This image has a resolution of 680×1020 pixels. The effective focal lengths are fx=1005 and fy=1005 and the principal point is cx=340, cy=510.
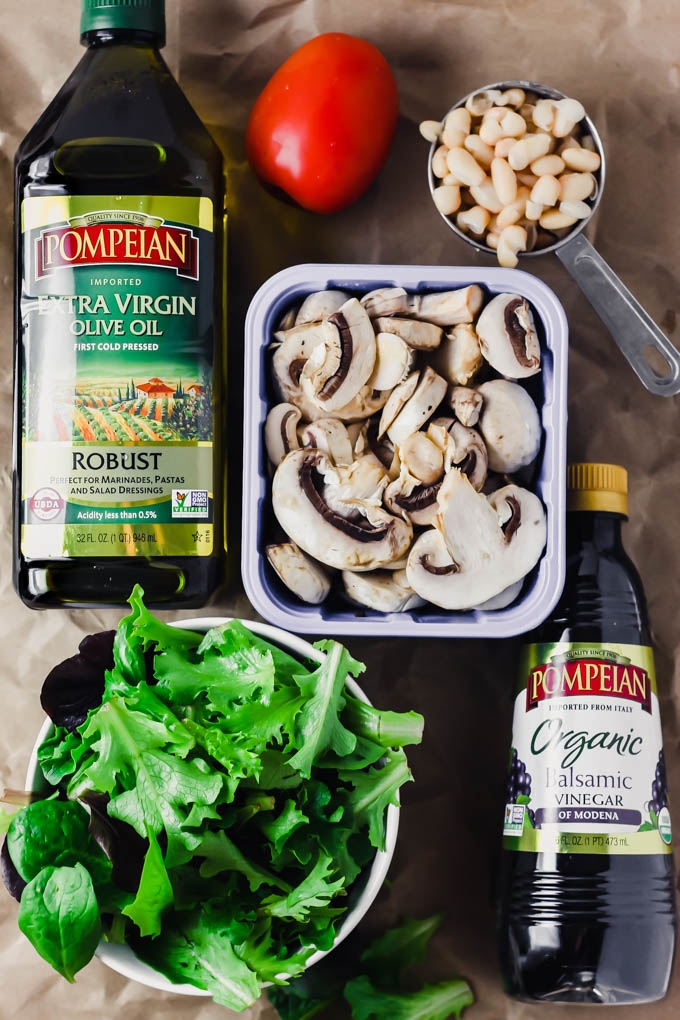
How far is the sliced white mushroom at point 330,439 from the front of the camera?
1.08 m

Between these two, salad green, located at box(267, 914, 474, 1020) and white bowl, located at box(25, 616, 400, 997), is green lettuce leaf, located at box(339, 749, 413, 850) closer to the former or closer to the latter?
white bowl, located at box(25, 616, 400, 997)

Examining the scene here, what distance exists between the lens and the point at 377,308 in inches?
42.5

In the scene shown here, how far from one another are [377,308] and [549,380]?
0.20 metres

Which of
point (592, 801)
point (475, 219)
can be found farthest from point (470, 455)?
point (592, 801)

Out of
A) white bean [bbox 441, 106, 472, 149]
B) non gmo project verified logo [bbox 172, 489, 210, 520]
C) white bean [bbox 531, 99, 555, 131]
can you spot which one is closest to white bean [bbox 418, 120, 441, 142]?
white bean [bbox 441, 106, 472, 149]

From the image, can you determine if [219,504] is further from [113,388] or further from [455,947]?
[455,947]

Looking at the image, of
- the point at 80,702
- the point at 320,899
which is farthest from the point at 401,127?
the point at 320,899

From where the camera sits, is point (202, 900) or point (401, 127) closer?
point (202, 900)

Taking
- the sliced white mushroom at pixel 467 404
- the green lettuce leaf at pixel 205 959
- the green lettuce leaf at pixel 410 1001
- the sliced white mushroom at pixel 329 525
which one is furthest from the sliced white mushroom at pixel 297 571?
the green lettuce leaf at pixel 410 1001

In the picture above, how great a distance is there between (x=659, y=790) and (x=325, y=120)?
2.65ft

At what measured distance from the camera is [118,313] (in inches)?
41.9

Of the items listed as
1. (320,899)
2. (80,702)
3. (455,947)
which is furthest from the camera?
(455,947)

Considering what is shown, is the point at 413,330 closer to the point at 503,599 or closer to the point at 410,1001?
the point at 503,599

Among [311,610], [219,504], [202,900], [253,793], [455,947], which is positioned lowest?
[455,947]
